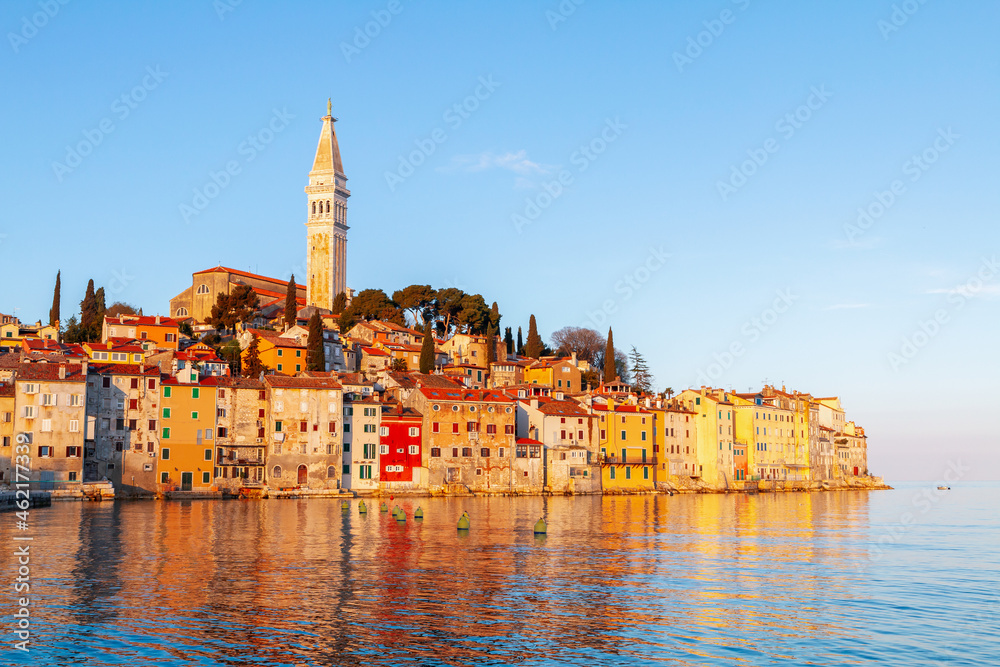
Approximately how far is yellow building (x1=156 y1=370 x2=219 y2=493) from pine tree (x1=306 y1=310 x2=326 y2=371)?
18968mm

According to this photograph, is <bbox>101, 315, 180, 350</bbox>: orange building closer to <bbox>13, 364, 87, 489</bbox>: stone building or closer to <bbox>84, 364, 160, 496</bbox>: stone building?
<bbox>84, 364, 160, 496</bbox>: stone building

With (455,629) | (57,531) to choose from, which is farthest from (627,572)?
(57,531)

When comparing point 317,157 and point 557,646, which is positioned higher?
point 317,157

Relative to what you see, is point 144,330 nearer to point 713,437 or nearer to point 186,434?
point 186,434

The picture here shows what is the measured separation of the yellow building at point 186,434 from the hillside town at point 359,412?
0.11 meters

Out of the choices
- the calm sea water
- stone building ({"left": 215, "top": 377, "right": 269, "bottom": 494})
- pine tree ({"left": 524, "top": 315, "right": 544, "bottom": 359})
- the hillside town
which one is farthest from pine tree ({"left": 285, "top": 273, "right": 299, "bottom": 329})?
the calm sea water

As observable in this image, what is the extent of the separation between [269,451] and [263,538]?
3455 cm

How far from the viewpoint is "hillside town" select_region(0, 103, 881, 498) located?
7194cm

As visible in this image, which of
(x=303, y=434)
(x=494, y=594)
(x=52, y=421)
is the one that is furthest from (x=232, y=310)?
(x=494, y=594)

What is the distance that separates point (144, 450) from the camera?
72.6m

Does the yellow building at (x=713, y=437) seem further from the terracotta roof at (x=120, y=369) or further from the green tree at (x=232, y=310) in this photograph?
the terracotta roof at (x=120, y=369)

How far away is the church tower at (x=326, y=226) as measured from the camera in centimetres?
14088

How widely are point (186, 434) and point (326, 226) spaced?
72224mm

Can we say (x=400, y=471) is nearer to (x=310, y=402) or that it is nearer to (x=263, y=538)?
(x=310, y=402)
